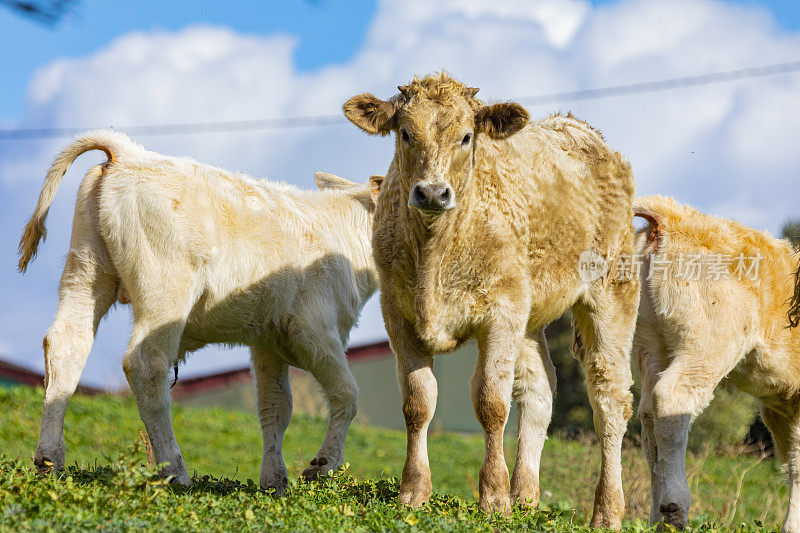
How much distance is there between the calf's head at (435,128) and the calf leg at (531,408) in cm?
188

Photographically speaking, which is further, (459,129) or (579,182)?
(579,182)

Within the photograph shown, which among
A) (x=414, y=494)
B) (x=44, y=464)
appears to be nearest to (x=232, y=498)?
(x=414, y=494)

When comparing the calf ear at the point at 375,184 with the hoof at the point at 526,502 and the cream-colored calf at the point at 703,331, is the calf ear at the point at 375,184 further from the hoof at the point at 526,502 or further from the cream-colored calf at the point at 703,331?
the hoof at the point at 526,502

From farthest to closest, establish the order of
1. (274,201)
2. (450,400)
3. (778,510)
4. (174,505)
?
(450,400)
(778,510)
(274,201)
(174,505)

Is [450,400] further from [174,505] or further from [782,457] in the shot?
[174,505]

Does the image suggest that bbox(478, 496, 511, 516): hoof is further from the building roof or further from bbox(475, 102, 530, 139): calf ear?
the building roof

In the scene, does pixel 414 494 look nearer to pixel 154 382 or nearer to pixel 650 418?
pixel 154 382

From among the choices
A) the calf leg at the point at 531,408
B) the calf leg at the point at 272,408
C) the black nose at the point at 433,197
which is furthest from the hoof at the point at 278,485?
the black nose at the point at 433,197

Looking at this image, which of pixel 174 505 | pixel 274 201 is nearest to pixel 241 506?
pixel 174 505

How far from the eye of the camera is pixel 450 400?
2730cm

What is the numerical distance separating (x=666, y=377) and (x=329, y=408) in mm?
2948

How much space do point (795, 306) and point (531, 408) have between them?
2.47 meters

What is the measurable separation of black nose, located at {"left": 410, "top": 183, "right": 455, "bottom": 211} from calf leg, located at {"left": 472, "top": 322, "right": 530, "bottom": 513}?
106cm

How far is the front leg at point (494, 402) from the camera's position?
6.12 m
